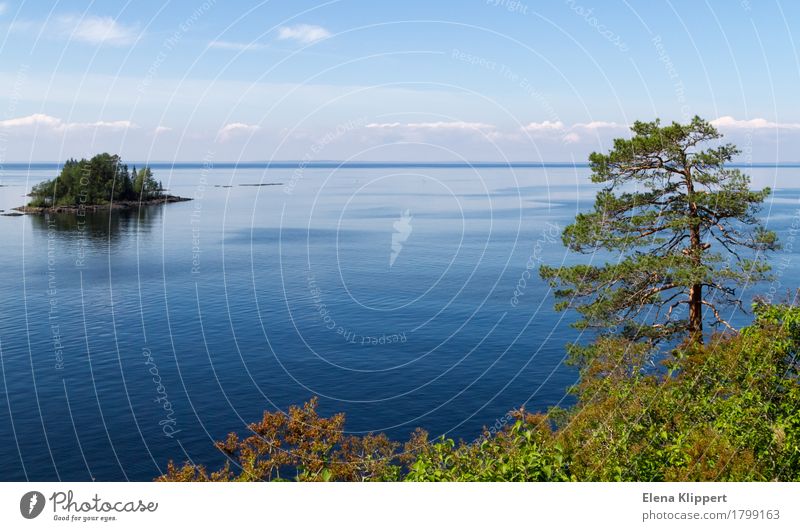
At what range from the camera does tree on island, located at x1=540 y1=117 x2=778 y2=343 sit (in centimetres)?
3703

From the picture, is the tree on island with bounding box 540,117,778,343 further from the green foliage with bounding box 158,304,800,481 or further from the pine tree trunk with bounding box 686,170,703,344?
the green foliage with bounding box 158,304,800,481

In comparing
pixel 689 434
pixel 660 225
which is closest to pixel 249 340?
pixel 660 225

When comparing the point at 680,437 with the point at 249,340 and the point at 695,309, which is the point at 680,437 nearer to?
the point at 695,309

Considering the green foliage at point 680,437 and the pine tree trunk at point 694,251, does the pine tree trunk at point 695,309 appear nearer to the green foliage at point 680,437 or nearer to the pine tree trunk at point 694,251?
the pine tree trunk at point 694,251

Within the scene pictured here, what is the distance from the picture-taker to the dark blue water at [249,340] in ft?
183

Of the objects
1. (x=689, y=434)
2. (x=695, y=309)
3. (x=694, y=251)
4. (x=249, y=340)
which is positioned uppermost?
(x=694, y=251)

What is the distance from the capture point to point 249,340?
7638 centimetres

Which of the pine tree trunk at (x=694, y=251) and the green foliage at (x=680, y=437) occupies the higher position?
the pine tree trunk at (x=694, y=251)

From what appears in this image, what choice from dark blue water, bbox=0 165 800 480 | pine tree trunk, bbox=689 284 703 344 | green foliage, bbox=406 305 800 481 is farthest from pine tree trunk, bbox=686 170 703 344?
dark blue water, bbox=0 165 800 480

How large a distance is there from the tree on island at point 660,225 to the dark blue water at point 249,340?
19.8 metres

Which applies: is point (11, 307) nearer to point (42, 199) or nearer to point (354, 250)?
point (354, 250)

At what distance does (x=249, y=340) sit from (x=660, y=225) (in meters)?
49.3

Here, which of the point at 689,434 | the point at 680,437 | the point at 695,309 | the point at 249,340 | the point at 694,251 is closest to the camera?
the point at 680,437

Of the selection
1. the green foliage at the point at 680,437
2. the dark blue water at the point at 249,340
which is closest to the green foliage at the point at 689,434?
the green foliage at the point at 680,437
